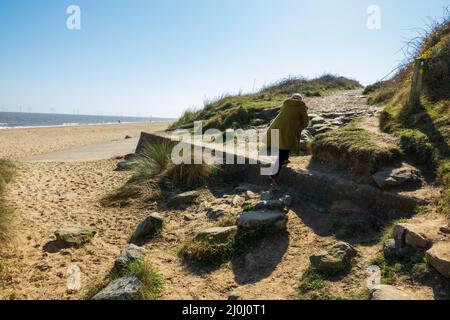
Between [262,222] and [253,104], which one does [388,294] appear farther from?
[253,104]

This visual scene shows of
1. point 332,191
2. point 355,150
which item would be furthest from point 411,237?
point 355,150

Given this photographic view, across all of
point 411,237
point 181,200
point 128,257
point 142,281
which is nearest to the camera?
point 411,237

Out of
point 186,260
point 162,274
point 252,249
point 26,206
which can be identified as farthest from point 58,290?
point 26,206

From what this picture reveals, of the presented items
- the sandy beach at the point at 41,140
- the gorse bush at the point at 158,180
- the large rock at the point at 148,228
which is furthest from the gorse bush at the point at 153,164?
the sandy beach at the point at 41,140

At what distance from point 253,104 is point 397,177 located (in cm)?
888

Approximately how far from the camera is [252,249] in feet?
14.3

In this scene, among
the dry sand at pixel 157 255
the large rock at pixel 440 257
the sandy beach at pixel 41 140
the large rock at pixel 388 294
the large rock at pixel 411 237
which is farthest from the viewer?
the sandy beach at pixel 41 140

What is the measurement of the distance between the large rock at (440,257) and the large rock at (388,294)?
0.34 m

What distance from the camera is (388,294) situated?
291 cm

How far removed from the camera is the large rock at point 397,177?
4547mm

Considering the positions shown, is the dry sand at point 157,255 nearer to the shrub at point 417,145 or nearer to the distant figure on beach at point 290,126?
the distant figure on beach at point 290,126

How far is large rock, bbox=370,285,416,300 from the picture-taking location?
2.88m

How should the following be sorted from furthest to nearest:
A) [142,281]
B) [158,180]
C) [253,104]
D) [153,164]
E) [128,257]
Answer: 1. [253,104]
2. [153,164]
3. [158,180]
4. [128,257]
5. [142,281]
